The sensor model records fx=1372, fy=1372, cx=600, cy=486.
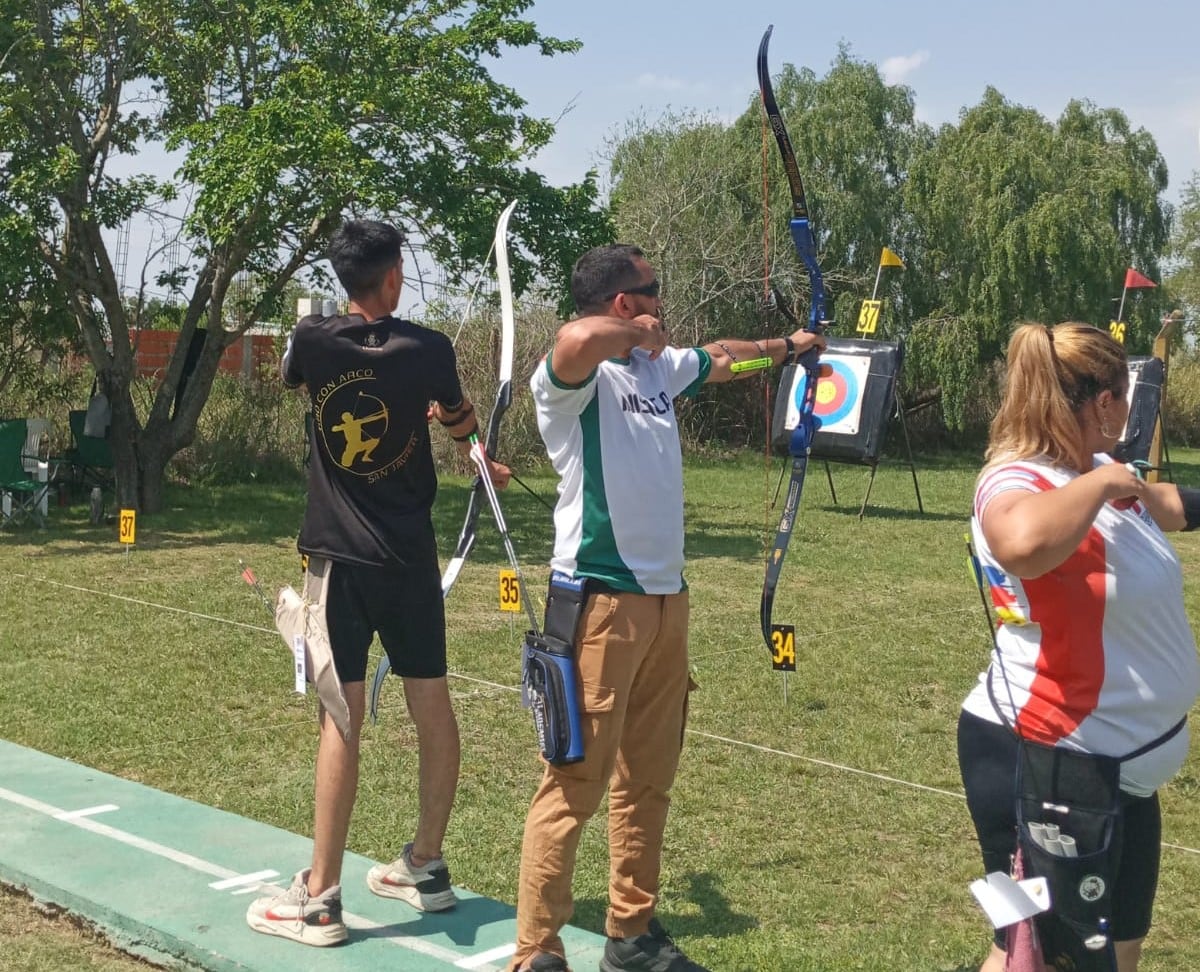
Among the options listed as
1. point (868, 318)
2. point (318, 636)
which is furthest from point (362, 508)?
point (868, 318)

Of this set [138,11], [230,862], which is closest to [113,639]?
[230,862]

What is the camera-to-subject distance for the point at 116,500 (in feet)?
43.6

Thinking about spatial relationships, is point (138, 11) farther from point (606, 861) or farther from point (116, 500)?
point (606, 861)

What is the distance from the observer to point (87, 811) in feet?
14.1

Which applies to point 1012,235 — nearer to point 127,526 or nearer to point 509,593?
point 127,526

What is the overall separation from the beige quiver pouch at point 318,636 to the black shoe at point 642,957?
0.79 metres

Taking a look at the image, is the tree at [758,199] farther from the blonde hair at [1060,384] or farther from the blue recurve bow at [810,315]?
the blonde hair at [1060,384]

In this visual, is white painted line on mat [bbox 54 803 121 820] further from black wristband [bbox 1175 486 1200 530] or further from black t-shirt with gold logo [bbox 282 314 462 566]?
black wristband [bbox 1175 486 1200 530]

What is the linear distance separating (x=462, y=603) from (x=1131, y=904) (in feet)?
22.1

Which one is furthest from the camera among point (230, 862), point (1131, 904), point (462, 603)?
point (462, 603)

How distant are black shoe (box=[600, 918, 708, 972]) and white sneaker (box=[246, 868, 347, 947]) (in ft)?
2.14

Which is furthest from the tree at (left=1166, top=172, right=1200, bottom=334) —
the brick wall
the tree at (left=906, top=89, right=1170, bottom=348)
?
the brick wall

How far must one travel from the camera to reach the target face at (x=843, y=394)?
597 inches

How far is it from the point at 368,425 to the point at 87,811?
191 centimetres
